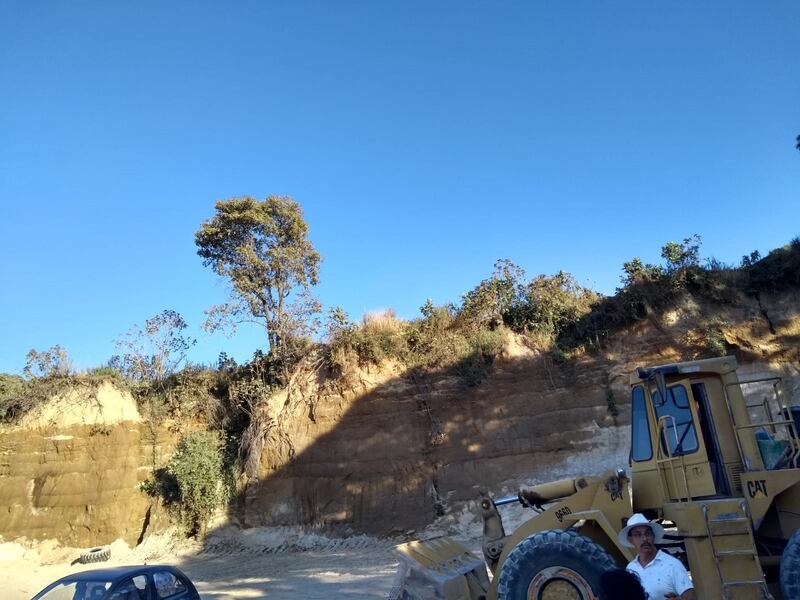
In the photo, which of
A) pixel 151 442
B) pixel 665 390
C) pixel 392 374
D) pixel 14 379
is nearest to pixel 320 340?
pixel 392 374

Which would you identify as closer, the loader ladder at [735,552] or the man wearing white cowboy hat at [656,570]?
the man wearing white cowboy hat at [656,570]

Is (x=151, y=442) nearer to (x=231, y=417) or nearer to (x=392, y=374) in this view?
(x=231, y=417)

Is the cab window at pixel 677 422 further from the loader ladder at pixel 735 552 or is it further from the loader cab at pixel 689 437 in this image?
the loader ladder at pixel 735 552

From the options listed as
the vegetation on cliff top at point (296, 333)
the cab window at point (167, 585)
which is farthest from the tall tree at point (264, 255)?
the cab window at point (167, 585)

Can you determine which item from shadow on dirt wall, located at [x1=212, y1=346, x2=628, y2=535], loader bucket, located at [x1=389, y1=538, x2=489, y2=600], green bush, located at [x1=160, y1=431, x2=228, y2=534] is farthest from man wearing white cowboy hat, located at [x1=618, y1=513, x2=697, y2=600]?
green bush, located at [x1=160, y1=431, x2=228, y2=534]

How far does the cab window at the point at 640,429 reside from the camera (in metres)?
7.02

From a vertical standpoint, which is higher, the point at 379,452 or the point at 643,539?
the point at 379,452

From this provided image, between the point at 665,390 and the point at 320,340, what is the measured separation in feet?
52.3

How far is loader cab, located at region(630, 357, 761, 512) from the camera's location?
6.43 meters

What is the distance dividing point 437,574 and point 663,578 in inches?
134

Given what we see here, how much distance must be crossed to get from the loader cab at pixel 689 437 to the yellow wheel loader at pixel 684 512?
0.01 metres

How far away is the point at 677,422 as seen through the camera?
22.1 ft

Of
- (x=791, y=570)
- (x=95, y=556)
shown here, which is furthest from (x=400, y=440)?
(x=791, y=570)

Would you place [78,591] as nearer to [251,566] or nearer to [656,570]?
[656,570]
